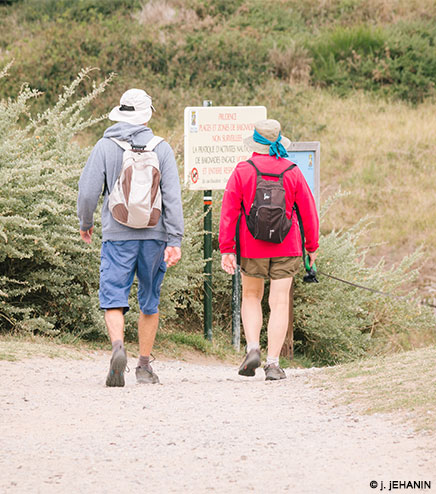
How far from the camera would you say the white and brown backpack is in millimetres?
5523

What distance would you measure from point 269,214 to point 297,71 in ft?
55.8

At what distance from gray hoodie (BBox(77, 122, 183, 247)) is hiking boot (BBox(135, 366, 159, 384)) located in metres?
0.91

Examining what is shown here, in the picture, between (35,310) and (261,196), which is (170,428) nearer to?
(261,196)

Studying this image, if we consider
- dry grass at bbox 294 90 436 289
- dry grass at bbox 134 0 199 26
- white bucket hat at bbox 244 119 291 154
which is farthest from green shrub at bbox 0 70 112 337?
dry grass at bbox 134 0 199 26

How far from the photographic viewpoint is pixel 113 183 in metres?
5.65

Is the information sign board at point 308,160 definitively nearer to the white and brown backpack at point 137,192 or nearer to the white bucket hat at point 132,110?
the white bucket hat at point 132,110

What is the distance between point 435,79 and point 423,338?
38.5 ft

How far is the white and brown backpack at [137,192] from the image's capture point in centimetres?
552

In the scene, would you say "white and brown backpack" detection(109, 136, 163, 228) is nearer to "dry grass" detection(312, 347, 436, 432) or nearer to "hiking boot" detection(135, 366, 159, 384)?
"hiking boot" detection(135, 366, 159, 384)

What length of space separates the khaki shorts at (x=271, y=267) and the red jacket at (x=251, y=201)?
43 millimetres

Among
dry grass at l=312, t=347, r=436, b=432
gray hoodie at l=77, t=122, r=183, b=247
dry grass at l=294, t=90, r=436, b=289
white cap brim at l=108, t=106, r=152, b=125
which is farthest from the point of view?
dry grass at l=294, t=90, r=436, b=289

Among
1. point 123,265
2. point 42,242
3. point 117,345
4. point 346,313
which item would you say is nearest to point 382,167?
point 346,313

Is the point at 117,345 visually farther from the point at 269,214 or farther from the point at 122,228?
the point at 269,214

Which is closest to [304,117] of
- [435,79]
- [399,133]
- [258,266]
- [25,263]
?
[399,133]
